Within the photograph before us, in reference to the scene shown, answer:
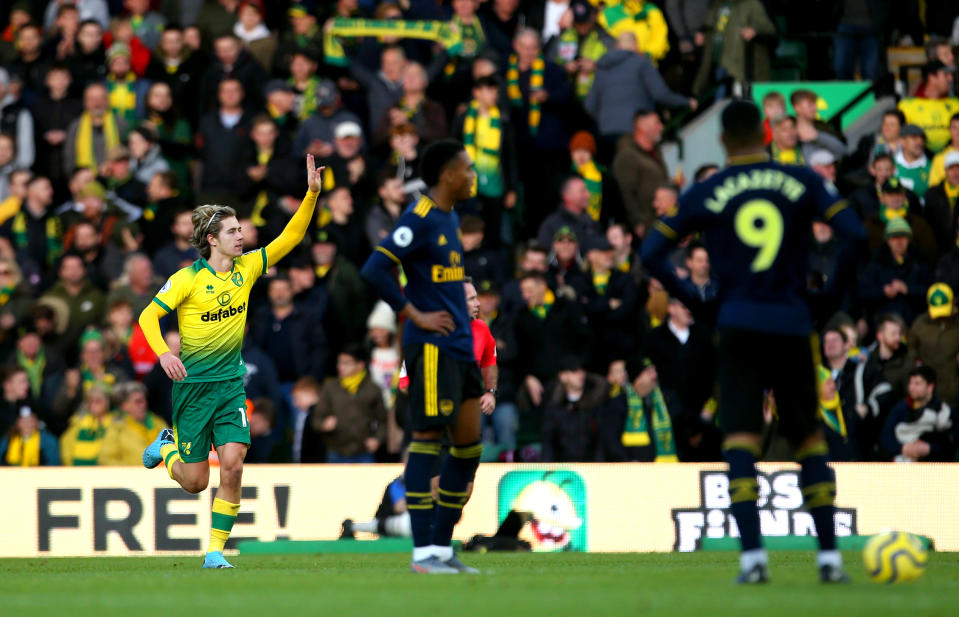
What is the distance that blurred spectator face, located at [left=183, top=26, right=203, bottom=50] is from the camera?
64.5ft

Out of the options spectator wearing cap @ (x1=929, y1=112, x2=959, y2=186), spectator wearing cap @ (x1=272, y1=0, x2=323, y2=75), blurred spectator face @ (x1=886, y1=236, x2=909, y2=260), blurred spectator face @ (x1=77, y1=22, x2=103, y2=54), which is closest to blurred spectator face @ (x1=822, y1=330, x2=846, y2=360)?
blurred spectator face @ (x1=886, y1=236, x2=909, y2=260)

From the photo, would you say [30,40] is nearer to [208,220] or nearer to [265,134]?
[265,134]

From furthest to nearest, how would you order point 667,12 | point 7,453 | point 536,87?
point 667,12 < point 536,87 < point 7,453

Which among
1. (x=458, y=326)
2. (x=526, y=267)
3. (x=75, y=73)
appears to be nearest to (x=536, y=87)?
(x=526, y=267)

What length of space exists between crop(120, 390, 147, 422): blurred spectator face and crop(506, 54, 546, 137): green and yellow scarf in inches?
246

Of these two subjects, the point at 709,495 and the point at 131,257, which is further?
the point at 131,257

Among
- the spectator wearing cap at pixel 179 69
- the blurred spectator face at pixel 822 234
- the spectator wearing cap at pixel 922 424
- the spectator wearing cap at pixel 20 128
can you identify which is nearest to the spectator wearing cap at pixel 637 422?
the spectator wearing cap at pixel 922 424

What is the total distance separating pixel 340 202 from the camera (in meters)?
17.3

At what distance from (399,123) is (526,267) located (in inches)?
98.6

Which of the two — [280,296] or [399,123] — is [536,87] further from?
[280,296]

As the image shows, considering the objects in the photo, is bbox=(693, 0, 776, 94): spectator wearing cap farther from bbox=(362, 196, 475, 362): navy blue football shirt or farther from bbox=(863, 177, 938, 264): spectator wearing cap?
bbox=(362, 196, 475, 362): navy blue football shirt

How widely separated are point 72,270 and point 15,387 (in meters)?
1.57

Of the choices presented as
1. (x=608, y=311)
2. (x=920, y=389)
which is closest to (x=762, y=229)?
(x=920, y=389)

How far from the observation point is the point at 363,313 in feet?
56.1
